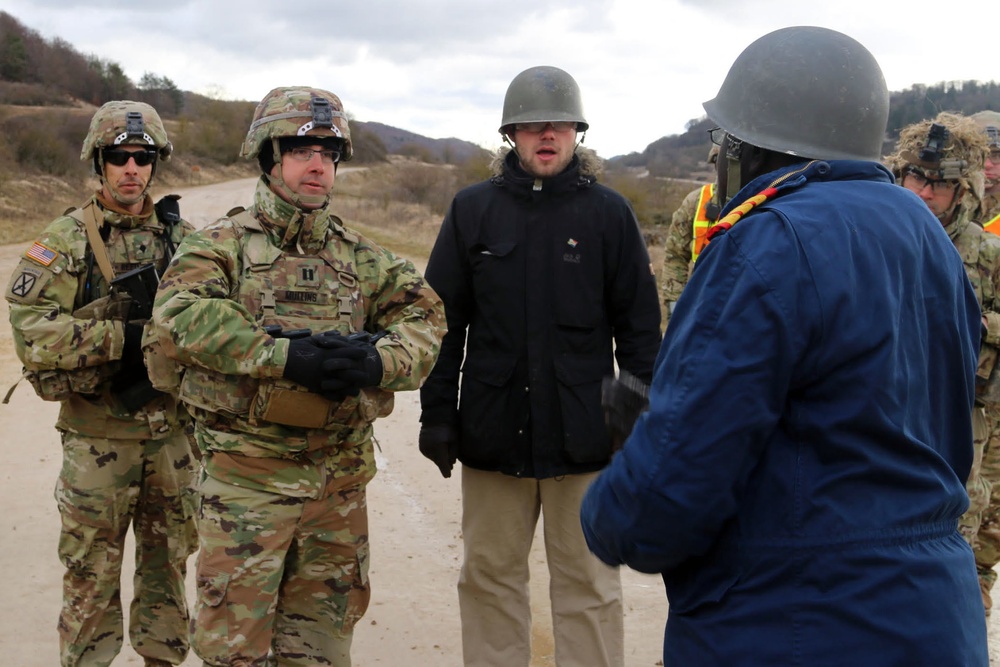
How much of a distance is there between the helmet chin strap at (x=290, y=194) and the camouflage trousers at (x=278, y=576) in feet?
3.46

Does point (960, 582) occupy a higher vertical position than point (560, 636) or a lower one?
higher

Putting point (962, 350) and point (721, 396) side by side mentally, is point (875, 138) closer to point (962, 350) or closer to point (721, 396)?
point (962, 350)

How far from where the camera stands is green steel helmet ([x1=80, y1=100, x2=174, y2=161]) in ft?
14.4

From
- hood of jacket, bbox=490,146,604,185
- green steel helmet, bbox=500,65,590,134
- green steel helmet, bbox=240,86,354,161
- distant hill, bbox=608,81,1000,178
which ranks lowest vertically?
hood of jacket, bbox=490,146,604,185

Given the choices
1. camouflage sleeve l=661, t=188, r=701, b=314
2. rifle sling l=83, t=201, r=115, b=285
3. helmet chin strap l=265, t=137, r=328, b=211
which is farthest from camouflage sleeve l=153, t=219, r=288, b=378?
camouflage sleeve l=661, t=188, r=701, b=314

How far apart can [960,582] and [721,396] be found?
24.7 inches

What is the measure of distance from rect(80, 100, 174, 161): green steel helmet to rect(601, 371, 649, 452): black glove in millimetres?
2973

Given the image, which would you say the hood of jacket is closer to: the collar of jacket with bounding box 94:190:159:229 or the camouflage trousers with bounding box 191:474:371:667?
the camouflage trousers with bounding box 191:474:371:667

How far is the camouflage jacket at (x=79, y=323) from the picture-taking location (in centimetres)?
402

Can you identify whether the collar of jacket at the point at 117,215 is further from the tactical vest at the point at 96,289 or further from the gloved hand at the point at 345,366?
the gloved hand at the point at 345,366

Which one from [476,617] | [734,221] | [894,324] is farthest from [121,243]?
[894,324]

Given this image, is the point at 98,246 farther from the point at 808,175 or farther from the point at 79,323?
the point at 808,175

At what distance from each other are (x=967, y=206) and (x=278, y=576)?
11.8 feet

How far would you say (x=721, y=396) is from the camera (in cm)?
182
